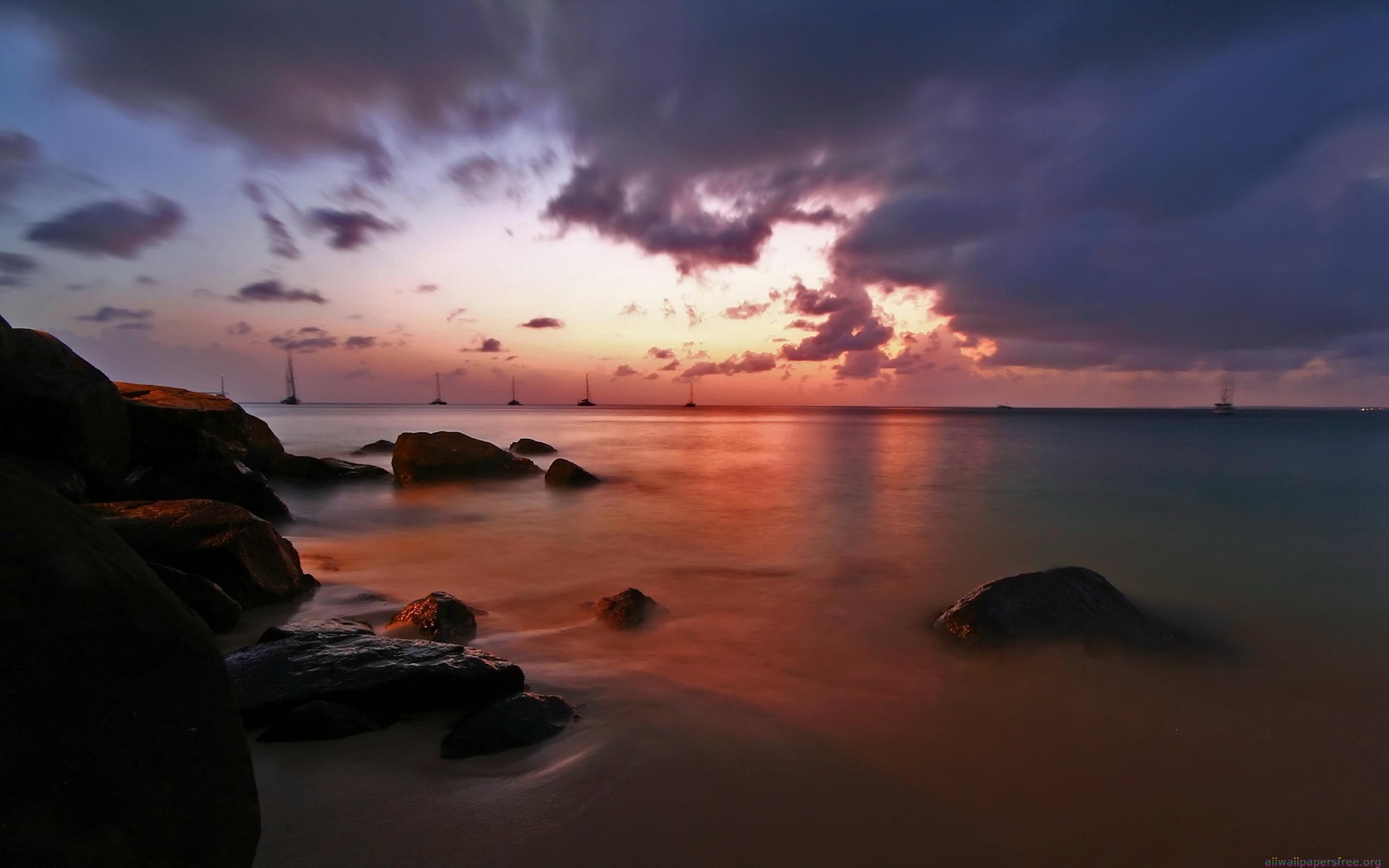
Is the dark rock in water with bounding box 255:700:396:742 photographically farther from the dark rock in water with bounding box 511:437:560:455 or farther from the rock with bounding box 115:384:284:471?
the dark rock in water with bounding box 511:437:560:455

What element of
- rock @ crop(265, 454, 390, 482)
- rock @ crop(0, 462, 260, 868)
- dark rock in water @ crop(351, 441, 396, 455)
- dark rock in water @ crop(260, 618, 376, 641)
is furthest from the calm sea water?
dark rock in water @ crop(351, 441, 396, 455)

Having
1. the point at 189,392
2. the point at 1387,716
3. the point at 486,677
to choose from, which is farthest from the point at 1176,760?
the point at 189,392

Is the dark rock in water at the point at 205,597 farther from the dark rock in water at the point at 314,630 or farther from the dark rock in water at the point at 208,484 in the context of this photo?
the dark rock in water at the point at 208,484

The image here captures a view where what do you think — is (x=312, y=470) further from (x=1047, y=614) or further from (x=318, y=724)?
(x=1047, y=614)

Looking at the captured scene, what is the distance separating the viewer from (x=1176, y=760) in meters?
4.12

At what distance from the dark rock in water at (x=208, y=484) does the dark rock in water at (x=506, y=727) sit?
703 centimetres

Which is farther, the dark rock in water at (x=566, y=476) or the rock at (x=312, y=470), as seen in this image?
the dark rock in water at (x=566, y=476)

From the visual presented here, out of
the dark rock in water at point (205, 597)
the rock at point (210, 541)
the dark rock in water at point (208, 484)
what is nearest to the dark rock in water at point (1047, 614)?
the dark rock in water at point (205, 597)

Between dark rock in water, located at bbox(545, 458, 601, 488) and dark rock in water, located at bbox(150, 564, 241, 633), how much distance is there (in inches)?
485

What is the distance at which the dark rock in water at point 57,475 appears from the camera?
6.88 m

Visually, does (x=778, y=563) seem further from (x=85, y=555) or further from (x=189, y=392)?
(x=189, y=392)

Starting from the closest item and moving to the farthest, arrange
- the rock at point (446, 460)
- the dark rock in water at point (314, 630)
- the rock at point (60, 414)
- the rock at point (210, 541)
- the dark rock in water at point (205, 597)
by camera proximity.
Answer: the dark rock in water at point (314, 630) → the dark rock in water at point (205, 597) → the rock at point (210, 541) → the rock at point (60, 414) → the rock at point (446, 460)

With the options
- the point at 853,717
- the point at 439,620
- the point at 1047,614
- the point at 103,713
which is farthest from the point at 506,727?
the point at 1047,614

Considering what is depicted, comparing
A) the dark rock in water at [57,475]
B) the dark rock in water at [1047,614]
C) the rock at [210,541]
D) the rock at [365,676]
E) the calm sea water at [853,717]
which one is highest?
the dark rock in water at [57,475]
